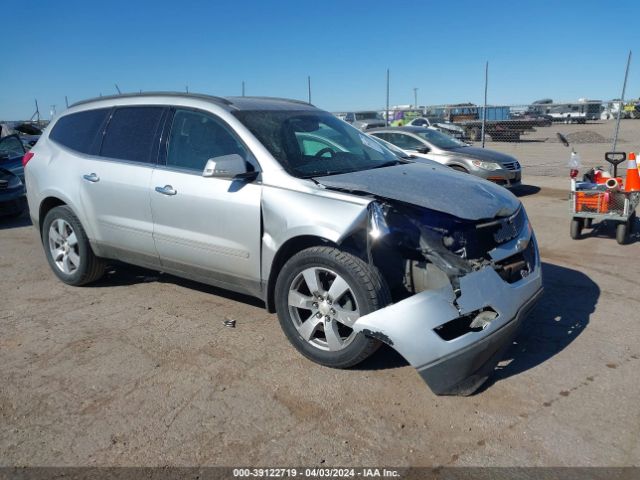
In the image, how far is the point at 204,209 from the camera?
399 centimetres

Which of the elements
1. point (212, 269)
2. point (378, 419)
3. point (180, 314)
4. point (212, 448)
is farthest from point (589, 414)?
point (180, 314)

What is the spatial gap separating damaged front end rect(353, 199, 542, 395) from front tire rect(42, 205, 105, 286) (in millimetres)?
3045

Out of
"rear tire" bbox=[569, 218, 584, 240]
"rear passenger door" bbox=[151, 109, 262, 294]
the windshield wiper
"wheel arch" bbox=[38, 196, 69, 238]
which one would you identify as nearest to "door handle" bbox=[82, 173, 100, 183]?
"wheel arch" bbox=[38, 196, 69, 238]

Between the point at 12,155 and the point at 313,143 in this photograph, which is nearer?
the point at 313,143

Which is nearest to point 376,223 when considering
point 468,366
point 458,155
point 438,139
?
point 468,366

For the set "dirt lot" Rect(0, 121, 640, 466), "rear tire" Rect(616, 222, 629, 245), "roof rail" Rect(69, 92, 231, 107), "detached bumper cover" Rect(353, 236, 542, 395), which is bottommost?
"dirt lot" Rect(0, 121, 640, 466)

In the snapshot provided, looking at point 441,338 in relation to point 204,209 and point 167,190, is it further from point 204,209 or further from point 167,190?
point 167,190

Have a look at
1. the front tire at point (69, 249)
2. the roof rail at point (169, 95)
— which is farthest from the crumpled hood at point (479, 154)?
the front tire at point (69, 249)

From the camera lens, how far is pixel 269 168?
3.75 meters

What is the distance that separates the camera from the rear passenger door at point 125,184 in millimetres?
4438

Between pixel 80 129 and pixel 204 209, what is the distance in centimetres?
201

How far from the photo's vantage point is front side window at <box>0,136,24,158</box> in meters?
10.3

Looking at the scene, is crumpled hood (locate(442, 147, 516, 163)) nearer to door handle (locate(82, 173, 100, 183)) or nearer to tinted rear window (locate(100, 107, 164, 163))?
tinted rear window (locate(100, 107, 164, 163))

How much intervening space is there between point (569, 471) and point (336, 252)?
1693mm
